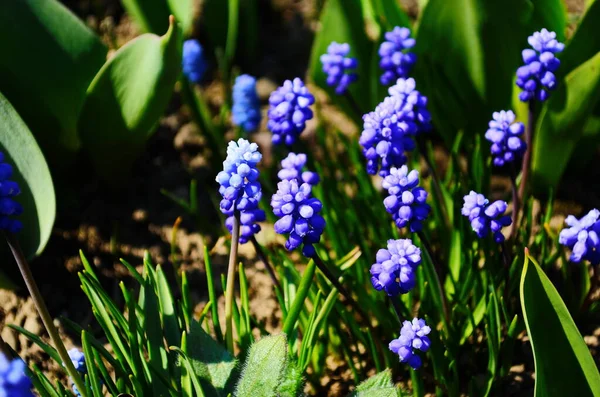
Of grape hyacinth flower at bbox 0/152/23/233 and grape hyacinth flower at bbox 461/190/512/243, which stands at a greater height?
grape hyacinth flower at bbox 0/152/23/233

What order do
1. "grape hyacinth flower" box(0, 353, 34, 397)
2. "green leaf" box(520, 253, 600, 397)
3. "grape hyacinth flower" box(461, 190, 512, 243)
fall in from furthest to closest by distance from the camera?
"grape hyacinth flower" box(461, 190, 512, 243) → "green leaf" box(520, 253, 600, 397) → "grape hyacinth flower" box(0, 353, 34, 397)

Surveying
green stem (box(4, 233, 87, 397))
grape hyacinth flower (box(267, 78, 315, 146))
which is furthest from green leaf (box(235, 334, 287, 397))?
grape hyacinth flower (box(267, 78, 315, 146))

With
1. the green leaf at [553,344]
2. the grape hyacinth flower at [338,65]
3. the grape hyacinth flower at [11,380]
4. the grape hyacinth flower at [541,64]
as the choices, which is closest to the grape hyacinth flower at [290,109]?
the grape hyacinth flower at [338,65]

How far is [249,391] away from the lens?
1.92 metres

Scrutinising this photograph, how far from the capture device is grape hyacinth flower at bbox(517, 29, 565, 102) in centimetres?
222

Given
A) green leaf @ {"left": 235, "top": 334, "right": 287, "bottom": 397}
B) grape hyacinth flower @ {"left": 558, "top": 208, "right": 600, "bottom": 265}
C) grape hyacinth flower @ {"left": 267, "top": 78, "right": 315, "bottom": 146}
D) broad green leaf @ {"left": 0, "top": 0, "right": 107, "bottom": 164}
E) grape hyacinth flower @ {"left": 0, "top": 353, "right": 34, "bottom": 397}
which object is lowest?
green leaf @ {"left": 235, "top": 334, "right": 287, "bottom": 397}

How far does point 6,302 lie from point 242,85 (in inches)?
47.5

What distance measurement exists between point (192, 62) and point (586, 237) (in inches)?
71.9

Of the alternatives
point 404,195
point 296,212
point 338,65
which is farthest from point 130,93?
point 404,195

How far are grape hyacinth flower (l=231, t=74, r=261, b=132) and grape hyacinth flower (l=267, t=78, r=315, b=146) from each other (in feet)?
1.80

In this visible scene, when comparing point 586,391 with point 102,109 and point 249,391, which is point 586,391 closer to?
point 249,391

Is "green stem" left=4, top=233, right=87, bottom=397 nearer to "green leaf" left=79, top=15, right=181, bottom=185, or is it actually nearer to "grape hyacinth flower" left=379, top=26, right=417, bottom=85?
"green leaf" left=79, top=15, right=181, bottom=185

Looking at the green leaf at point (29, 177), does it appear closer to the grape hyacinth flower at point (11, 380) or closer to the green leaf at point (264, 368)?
the green leaf at point (264, 368)

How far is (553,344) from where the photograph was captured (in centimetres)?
183
